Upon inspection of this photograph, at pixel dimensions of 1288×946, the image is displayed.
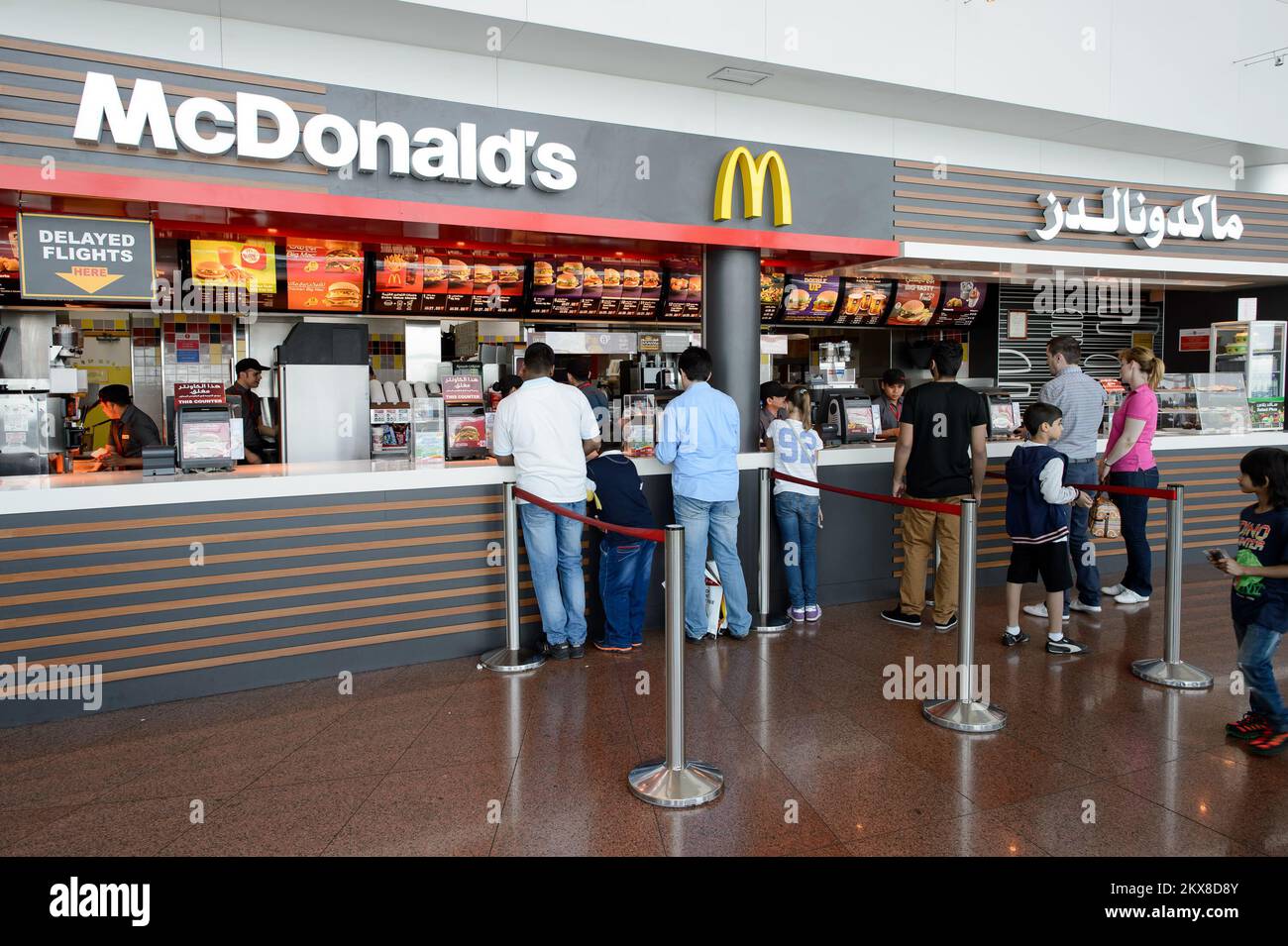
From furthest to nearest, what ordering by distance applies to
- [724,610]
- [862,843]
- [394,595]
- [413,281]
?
[413,281] → [724,610] → [394,595] → [862,843]

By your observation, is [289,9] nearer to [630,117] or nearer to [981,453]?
[630,117]

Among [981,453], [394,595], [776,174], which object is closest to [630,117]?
[776,174]

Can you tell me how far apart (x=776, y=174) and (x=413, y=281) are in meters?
2.85

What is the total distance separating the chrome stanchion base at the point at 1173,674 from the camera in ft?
14.4

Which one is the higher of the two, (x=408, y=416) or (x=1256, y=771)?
(x=408, y=416)

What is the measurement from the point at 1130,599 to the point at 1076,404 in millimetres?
1564

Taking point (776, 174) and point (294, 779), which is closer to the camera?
point (294, 779)

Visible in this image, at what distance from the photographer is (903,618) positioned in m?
5.62

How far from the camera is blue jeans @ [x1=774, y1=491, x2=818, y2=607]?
5559mm

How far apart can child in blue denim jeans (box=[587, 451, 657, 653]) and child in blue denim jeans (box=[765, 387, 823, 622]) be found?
1.01 meters

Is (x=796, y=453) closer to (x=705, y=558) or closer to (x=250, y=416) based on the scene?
(x=705, y=558)

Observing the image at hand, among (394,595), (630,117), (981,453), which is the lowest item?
(394,595)

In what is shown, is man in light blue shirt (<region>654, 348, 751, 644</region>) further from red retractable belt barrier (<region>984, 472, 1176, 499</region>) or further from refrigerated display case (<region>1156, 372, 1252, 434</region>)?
refrigerated display case (<region>1156, 372, 1252, 434</region>)
